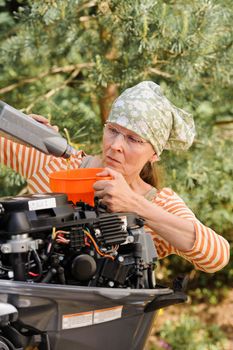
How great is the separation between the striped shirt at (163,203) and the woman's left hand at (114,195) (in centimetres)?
17

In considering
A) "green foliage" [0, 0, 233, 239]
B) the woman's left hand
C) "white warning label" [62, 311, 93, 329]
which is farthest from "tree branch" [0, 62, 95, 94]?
"white warning label" [62, 311, 93, 329]

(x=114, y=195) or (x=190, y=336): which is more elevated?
(x=114, y=195)

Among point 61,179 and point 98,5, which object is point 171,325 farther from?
point 61,179

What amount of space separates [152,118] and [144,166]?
0.30 metres

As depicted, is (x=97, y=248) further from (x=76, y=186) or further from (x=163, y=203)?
(x=163, y=203)

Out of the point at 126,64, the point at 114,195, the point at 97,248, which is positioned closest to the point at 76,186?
the point at 114,195

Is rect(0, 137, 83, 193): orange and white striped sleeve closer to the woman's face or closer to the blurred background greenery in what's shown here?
the woman's face

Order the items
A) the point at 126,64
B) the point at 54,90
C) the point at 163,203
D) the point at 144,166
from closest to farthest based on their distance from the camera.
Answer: the point at 163,203 → the point at 144,166 → the point at 126,64 → the point at 54,90

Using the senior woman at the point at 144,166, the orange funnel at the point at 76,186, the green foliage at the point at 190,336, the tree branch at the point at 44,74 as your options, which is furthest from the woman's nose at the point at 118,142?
the green foliage at the point at 190,336

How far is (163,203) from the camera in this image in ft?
6.24

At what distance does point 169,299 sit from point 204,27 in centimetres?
158

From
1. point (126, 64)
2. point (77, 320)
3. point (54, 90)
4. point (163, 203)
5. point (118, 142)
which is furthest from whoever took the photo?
point (54, 90)

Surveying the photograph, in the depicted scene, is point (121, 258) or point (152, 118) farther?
point (152, 118)

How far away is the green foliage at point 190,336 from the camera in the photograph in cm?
407
